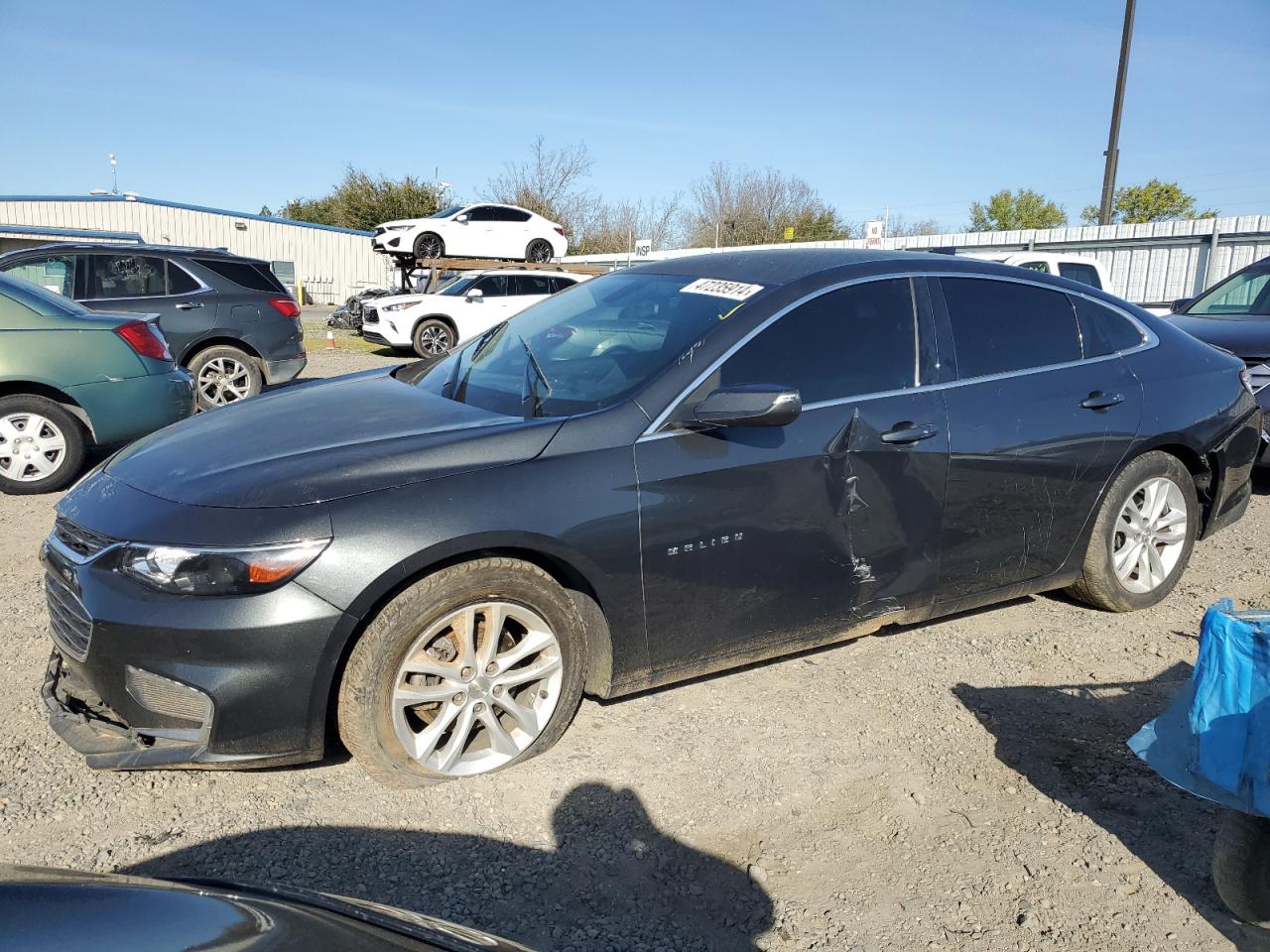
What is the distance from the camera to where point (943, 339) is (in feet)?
12.8

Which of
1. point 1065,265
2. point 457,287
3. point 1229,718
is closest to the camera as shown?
point 1229,718

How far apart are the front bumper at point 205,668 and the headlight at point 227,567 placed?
0.10 feet

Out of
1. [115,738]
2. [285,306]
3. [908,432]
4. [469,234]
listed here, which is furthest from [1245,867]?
[469,234]

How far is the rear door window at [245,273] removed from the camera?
1004 cm

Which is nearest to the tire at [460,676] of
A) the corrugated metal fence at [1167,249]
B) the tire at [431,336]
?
the tire at [431,336]

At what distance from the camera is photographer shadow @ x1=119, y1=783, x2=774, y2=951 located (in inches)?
96.3

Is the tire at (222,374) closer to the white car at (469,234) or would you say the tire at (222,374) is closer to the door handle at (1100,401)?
the door handle at (1100,401)

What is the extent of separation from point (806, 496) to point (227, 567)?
6.24 ft

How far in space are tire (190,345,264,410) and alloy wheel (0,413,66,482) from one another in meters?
2.98

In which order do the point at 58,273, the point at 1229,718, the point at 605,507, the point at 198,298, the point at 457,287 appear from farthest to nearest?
the point at 457,287, the point at 198,298, the point at 58,273, the point at 605,507, the point at 1229,718

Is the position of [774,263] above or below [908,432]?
above

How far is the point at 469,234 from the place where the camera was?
20422 millimetres

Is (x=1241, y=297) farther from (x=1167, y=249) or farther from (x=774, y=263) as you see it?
(x=1167, y=249)

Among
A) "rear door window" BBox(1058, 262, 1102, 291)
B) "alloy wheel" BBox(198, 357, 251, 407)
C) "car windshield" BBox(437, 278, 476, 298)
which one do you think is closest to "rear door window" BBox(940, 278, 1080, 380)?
"alloy wheel" BBox(198, 357, 251, 407)
